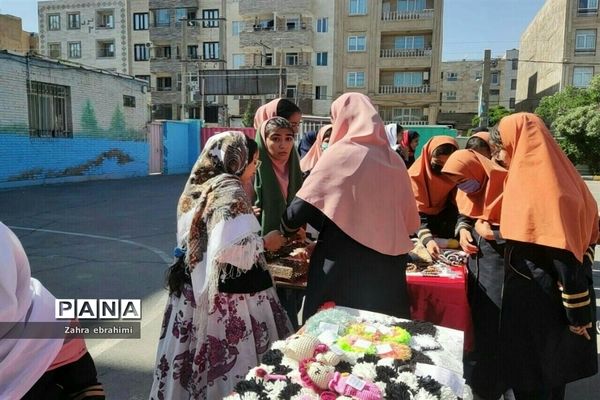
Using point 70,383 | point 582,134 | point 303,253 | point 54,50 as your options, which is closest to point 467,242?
point 303,253

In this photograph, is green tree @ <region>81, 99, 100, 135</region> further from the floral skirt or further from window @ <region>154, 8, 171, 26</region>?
window @ <region>154, 8, 171, 26</region>

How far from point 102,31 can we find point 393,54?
76.6 feet

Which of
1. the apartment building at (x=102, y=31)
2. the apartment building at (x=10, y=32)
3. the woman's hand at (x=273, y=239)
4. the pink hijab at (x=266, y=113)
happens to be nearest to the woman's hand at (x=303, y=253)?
the woman's hand at (x=273, y=239)

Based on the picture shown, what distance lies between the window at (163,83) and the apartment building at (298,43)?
688cm

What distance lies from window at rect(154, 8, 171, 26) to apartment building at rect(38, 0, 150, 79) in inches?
60.1

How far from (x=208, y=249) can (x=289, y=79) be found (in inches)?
1285

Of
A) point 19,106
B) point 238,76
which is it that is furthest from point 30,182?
point 238,76

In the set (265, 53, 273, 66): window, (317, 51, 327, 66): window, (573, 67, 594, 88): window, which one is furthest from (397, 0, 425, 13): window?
(573, 67, 594, 88): window

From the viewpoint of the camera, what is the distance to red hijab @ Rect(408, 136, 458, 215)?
11.5 ft

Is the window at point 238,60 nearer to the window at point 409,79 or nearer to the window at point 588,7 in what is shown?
the window at point 409,79

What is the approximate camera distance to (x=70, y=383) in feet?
5.26

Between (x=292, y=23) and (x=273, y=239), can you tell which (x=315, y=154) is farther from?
(x=292, y=23)

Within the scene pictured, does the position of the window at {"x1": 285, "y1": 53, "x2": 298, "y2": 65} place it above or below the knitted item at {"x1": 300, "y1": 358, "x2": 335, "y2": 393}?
above

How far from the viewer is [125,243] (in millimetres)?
7293
